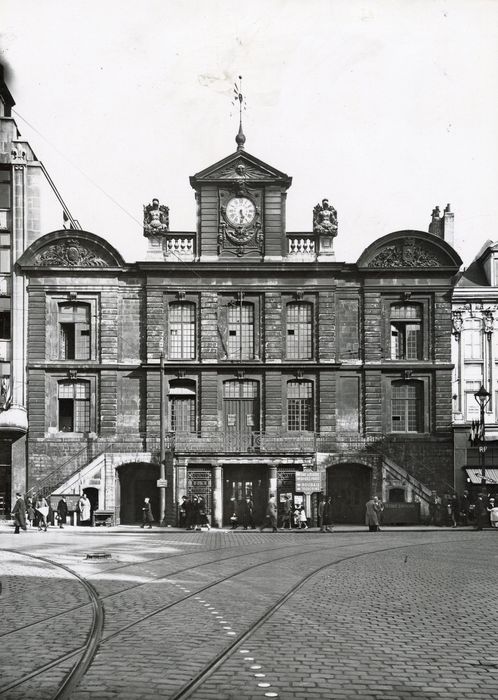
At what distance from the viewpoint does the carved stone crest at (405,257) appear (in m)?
41.3

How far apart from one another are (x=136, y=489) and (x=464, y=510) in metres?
14.0

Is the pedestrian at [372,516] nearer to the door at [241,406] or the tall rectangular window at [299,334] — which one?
the door at [241,406]

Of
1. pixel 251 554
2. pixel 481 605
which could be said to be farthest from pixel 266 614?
pixel 251 554

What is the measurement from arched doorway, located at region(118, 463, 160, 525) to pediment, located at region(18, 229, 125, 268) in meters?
8.91

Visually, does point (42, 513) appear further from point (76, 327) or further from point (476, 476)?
point (476, 476)

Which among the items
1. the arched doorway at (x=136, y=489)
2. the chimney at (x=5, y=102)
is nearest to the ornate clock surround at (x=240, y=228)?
the arched doorway at (x=136, y=489)

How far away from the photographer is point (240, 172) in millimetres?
41219

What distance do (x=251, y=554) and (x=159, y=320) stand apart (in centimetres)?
1926

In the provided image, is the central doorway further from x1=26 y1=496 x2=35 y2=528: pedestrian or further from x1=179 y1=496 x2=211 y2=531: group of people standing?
x1=26 y1=496 x2=35 y2=528: pedestrian

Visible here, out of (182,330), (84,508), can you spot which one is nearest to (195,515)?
(84,508)

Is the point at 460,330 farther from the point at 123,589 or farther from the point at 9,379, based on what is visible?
the point at 123,589

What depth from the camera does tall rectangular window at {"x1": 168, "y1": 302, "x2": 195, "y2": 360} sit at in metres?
41.0

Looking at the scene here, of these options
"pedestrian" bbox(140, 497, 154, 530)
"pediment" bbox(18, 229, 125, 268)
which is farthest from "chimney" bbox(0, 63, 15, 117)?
"pedestrian" bbox(140, 497, 154, 530)

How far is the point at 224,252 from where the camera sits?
41.2 meters
